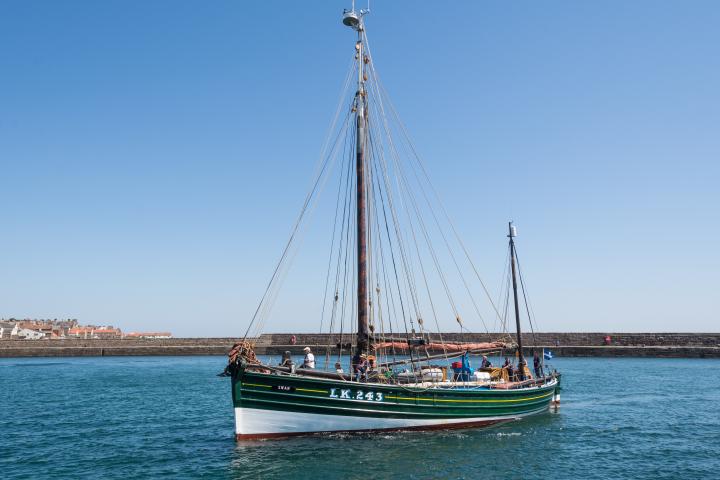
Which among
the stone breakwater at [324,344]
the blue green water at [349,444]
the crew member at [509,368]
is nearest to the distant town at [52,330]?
the stone breakwater at [324,344]

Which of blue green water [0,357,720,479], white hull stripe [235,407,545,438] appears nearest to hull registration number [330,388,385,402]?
white hull stripe [235,407,545,438]

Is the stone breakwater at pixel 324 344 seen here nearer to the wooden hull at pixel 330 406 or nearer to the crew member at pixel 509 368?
the crew member at pixel 509 368

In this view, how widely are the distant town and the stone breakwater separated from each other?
2292 cm

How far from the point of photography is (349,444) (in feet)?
68.6

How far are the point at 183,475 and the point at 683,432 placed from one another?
23.6 m

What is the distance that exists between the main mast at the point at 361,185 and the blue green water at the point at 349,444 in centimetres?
513

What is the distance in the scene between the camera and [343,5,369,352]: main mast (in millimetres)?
24044

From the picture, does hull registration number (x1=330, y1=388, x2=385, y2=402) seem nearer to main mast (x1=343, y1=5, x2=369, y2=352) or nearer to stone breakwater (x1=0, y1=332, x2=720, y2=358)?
main mast (x1=343, y1=5, x2=369, y2=352)

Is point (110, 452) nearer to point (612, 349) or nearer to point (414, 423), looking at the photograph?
point (414, 423)

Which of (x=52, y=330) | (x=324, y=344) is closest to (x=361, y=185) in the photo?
(x=324, y=344)

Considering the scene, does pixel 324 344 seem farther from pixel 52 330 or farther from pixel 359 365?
pixel 52 330

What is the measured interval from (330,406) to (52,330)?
12835 cm

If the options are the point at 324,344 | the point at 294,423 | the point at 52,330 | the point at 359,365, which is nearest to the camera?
the point at 294,423

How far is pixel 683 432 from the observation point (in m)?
25.5
